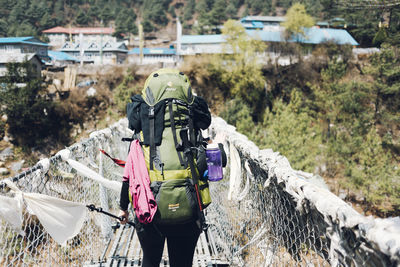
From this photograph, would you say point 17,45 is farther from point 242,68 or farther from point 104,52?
point 242,68

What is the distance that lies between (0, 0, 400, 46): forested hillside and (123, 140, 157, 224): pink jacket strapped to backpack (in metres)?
26.6

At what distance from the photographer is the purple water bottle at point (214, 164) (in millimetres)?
1593

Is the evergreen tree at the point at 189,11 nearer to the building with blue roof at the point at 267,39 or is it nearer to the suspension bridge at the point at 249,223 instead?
the building with blue roof at the point at 267,39

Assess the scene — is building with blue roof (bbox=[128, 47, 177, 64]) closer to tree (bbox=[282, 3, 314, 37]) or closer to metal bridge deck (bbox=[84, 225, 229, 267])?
tree (bbox=[282, 3, 314, 37])

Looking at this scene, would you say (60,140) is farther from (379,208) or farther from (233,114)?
(379,208)

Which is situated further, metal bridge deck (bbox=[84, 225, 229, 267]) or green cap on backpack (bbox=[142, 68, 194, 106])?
metal bridge deck (bbox=[84, 225, 229, 267])

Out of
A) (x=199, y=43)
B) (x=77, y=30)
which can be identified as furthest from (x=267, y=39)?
(x=77, y=30)

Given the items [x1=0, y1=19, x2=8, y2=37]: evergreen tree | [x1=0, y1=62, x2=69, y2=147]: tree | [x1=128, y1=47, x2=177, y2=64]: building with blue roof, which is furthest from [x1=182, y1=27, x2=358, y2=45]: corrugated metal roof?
[x1=0, y1=19, x2=8, y2=37]: evergreen tree

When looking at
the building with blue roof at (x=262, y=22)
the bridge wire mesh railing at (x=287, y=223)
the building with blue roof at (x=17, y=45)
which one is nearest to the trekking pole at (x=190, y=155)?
the bridge wire mesh railing at (x=287, y=223)

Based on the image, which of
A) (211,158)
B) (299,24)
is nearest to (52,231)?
(211,158)

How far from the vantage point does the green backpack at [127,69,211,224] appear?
4.57 ft

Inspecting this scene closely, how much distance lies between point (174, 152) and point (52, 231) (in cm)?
67

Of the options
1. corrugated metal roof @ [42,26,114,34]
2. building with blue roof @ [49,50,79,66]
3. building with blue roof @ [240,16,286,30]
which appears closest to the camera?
building with blue roof @ [49,50,79,66]

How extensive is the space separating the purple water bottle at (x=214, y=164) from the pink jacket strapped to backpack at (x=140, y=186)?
34cm
